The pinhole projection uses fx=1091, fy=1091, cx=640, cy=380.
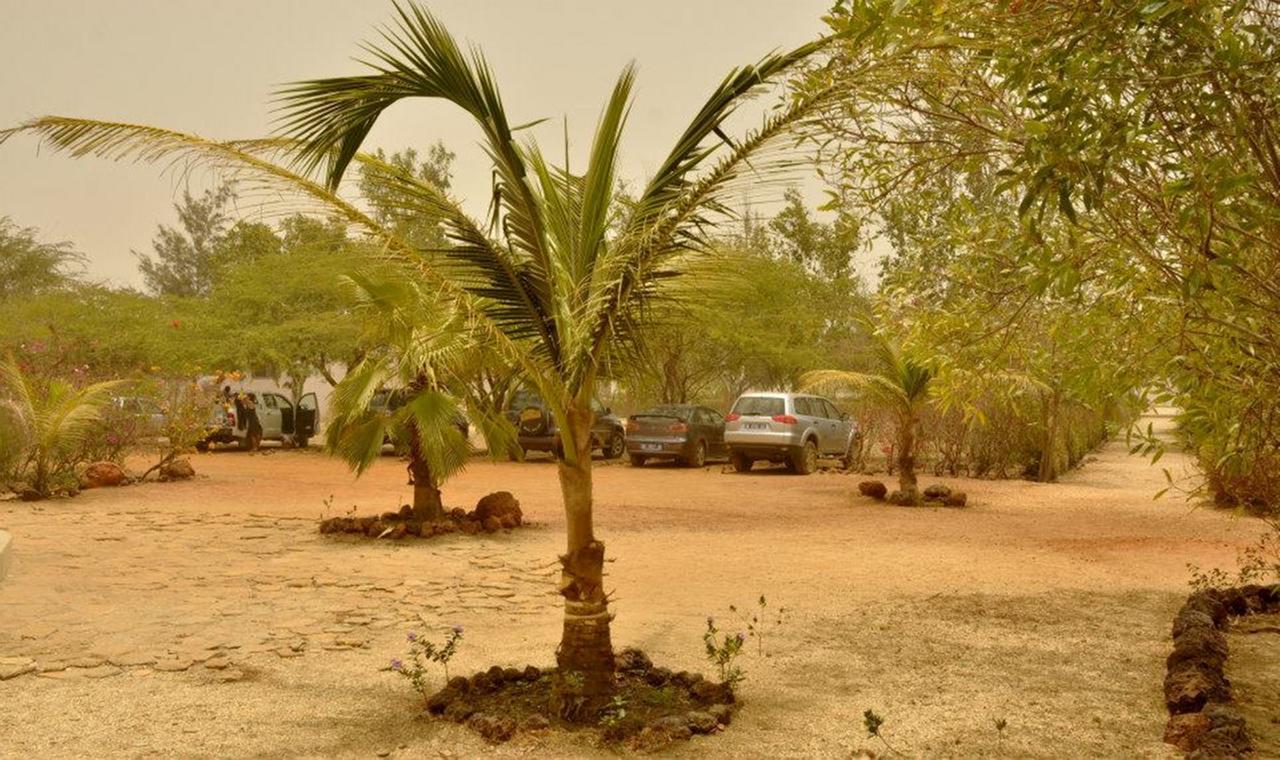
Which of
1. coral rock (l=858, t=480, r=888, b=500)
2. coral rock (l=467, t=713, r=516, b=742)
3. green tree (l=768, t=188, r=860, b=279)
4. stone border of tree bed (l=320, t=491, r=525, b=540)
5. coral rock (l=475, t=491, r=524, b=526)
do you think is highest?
green tree (l=768, t=188, r=860, b=279)

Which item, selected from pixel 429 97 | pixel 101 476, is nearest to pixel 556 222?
pixel 429 97

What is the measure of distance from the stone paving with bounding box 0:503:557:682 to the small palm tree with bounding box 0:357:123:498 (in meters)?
3.16

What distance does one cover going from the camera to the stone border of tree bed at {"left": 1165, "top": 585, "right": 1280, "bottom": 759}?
5.12 m

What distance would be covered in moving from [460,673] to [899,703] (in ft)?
8.64

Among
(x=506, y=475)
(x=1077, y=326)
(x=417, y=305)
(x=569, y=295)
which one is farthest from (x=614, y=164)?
(x=506, y=475)

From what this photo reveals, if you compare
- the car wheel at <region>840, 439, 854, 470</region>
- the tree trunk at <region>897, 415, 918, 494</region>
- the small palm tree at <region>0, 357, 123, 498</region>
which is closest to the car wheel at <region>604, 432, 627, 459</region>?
the car wheel at <region>840, 439, 854, 470</region>

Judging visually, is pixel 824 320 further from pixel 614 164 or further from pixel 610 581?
pixel 614 164

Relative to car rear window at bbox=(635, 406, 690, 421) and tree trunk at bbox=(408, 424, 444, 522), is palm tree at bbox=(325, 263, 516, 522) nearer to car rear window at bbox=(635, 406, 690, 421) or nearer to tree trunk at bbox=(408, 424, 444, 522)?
tree trunk at bbox=(408, 424, 444, 522)

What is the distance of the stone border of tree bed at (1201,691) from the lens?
16.8 feet

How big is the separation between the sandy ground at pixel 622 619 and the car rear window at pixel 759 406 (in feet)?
22.2

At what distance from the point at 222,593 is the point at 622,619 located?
343 cm

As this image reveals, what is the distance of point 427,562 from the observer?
10.8m

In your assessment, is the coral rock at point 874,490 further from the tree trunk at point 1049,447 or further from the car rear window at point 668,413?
the car rear window at point 668,413

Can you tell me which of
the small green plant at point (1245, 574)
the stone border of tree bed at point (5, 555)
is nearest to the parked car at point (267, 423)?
the stone border of tree bed at point (5, 555)
